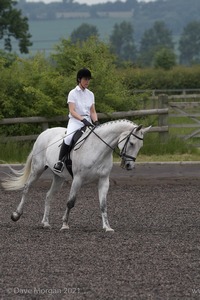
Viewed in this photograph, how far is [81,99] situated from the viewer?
39.8ft

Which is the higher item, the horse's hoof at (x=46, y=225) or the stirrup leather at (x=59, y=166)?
the stirrup leather at (x=59, y=166)

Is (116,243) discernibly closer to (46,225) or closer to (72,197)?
(72,197)

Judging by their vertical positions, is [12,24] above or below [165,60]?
above

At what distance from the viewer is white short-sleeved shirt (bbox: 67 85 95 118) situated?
12109 mm

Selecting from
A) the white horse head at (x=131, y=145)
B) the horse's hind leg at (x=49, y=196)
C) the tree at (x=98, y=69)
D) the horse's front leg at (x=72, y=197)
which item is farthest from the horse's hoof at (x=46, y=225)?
the tree at (x=98, y=69)

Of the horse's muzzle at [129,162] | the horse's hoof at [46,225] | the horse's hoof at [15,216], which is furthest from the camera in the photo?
the horse's hoof at [15,216]

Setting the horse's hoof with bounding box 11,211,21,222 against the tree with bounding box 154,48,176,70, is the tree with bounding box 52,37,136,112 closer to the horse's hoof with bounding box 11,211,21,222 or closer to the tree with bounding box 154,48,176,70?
the horse's hoof with bounding box 11,211,21,222

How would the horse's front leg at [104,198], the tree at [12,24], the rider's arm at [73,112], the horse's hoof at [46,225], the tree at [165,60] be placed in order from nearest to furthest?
the horse's front leg at [104,198] → the rider's arm at [73,112] → the horse's hoof at [46,225] → the tree at [165,60] → the tree at [12,24]

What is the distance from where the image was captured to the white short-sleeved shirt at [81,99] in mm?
12109

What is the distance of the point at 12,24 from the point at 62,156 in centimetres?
5861

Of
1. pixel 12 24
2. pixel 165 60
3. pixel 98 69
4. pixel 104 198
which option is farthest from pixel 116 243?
pixel 12 24

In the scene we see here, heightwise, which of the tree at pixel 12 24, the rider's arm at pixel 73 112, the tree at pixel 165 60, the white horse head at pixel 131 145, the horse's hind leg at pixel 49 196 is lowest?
the tree at pixel 165 60

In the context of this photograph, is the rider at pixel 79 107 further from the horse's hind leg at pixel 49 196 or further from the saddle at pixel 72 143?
the horse's hind leg at pixel 49 196

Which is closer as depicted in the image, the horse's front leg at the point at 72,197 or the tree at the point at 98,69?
the horse's front leg at the point at 72,197
